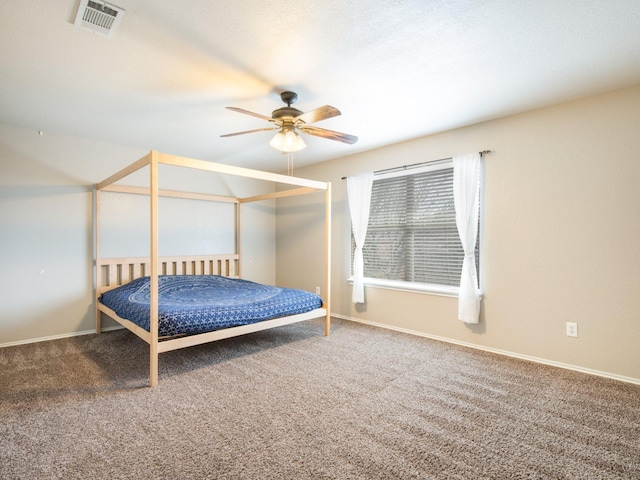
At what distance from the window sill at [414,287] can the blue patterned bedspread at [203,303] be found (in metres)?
0.87

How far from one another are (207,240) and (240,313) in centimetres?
220

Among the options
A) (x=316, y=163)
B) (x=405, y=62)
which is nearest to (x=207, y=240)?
(x=316, y=163)

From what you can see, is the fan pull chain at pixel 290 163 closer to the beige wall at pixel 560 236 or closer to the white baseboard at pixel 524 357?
the beige wall at pixel 560 236

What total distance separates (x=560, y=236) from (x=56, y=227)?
4.98m

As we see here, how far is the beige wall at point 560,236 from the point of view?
8.16ft

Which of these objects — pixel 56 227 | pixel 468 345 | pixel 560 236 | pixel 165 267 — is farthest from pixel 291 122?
pixel 56 227

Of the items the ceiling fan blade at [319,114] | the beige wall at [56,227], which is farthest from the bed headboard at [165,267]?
the ceiling fan blade at [319,114]

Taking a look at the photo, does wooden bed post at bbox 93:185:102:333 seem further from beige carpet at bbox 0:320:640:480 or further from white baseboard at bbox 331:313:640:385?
white baseboard at bbox 331:313:640:385

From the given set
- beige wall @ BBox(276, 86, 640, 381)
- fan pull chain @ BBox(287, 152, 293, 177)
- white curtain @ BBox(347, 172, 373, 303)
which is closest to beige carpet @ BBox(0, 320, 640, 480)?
beige wall @ BBox(276, 86, 640, 381)

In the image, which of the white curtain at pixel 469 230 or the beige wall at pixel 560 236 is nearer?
the beige wall at pixel 560 236

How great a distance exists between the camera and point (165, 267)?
4340mm

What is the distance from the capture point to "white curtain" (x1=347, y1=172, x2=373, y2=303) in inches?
162

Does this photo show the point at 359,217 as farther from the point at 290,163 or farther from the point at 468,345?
the point at 468,345

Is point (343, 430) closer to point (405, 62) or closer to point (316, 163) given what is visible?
point (405, 62)
